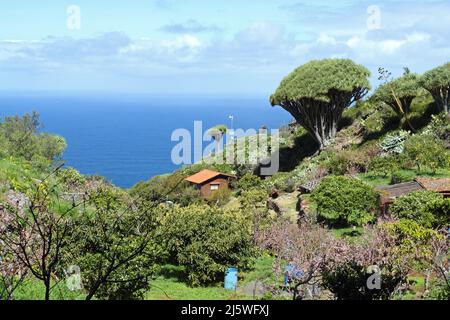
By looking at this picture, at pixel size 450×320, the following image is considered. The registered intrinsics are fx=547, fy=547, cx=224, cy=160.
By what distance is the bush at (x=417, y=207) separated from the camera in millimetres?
17314

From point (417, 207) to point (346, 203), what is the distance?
2962 millimetres

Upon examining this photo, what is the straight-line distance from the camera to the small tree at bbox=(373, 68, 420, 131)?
36125 mm

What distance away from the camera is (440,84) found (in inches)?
1319

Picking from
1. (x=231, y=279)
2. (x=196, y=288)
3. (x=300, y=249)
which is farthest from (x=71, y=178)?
(x=300, y=249)

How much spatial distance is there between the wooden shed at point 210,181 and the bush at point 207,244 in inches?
879

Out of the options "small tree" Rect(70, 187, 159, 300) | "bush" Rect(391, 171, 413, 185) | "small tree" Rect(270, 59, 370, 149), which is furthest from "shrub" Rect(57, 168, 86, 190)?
"small tree" Rect(270, 59, 370, 149)

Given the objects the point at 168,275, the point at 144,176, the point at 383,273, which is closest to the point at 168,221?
the point at 168,275

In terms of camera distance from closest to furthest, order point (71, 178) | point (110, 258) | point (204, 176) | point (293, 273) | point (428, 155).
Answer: point (110, 258) < point (293, 273) < point (71, 178) < point (428, 155) < point (204, 176)

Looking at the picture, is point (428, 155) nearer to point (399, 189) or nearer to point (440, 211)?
point (399, 189)

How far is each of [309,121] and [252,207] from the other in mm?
16325

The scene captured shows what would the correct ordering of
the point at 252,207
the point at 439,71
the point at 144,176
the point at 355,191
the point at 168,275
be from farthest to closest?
the point at 144,176 < the point at 439,71 < the point at 252,207 < the point at 355,191 < the point at 168,275

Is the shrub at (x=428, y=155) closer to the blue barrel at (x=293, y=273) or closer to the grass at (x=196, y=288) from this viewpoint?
the grass at (x=196, y=288)

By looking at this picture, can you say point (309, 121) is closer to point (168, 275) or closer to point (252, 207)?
point (252, 207)
